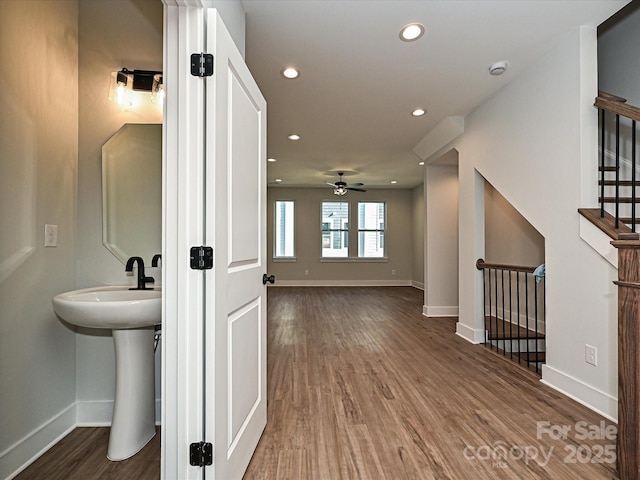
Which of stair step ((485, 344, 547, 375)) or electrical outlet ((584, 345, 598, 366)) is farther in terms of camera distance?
stair step ((485, 344, 547, 375))

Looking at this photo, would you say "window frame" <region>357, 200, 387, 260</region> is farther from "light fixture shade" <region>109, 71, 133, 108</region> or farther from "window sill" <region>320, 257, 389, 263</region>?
→ "light fixture shade" <region>109, 71, 133, 108</region>

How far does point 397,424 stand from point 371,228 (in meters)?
7.58

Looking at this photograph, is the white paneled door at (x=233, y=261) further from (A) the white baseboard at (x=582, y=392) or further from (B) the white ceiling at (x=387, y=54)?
(A) the white baseboard at (x=582, y=392)

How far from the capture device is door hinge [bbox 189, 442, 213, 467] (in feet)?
4.29

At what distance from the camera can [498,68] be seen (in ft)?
9.87

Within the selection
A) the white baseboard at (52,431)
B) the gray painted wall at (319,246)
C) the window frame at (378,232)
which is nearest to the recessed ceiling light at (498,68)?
the white baseboard at (52,431)

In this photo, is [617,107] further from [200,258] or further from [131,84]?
[131,84]

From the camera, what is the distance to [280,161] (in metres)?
6.48

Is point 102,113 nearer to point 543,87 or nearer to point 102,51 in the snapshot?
point 102,51

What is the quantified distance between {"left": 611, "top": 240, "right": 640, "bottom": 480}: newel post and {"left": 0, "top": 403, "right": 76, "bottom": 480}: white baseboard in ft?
8.65

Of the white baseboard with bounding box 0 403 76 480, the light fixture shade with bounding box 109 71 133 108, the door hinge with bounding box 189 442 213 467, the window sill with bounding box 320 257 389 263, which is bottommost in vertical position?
the white baseboard with bounding box 0 403 76 480

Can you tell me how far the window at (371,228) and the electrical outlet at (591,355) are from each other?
709cm

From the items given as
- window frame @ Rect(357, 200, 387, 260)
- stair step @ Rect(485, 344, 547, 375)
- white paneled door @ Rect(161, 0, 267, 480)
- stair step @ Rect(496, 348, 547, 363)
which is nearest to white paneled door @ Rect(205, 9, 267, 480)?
white paneled door @ Rect(161, 0, 267, 480)

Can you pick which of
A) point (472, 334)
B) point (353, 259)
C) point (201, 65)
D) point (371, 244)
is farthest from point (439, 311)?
point (201, 65)
